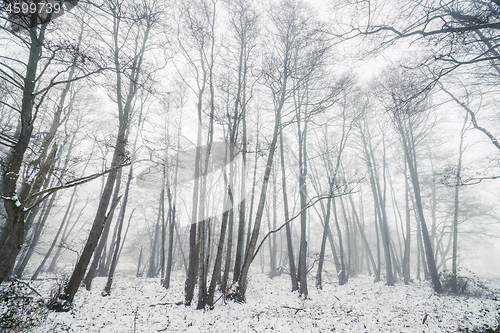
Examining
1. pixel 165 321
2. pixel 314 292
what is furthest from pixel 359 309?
pixel 165 321

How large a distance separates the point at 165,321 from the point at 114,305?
2.88 m

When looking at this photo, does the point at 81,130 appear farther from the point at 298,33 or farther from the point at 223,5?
the point at 298,33

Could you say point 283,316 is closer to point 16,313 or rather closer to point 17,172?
point 16,313

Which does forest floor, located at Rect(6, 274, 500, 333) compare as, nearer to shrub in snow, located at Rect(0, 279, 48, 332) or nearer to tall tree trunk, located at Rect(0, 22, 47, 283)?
shrub in snow, located at Rect(0, 279, 48, 332)

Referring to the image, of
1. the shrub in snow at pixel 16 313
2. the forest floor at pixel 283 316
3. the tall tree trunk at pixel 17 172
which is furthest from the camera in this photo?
the forest floor at pixel 283 316

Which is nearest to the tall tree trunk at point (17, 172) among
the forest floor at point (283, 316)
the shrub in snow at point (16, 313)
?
the shrub in snow at point (16, 313)

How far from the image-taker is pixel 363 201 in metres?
21.5

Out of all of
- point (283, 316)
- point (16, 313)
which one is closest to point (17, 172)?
point (16, 313)

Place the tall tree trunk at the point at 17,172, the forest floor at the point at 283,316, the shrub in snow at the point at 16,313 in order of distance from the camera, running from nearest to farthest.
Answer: the tall tree trunk at the point at 17,172 < the shrub in snow at the point at 16,313 < the forest floor at the point at 283,316

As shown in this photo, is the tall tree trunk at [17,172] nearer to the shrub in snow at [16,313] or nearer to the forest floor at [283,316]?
the shrub in snow at [16,313]

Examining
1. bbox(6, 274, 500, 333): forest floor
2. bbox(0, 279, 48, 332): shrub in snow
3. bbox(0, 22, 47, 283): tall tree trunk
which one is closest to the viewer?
bbox(0, 22, 47, 283): tall tree trunk

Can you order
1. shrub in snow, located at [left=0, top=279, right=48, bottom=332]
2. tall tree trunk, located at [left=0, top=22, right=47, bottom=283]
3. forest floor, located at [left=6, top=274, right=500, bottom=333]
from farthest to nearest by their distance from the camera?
1. forest floor, located at [left=6, top=274, right=500, bottom=333]
2. shrub in snow, located at [left=0, top=279, right=48, bottom=332]
3. tall tree trunk, located at [left=0, top=22, right=47, bottom=283]

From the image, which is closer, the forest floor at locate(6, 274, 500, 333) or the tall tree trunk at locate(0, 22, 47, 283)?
the tall tree trunk at locate(0, 22, 47, 283)

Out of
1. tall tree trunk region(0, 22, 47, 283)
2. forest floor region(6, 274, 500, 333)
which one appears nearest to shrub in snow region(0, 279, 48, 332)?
forest floor region(6, 274, 500, 333)
